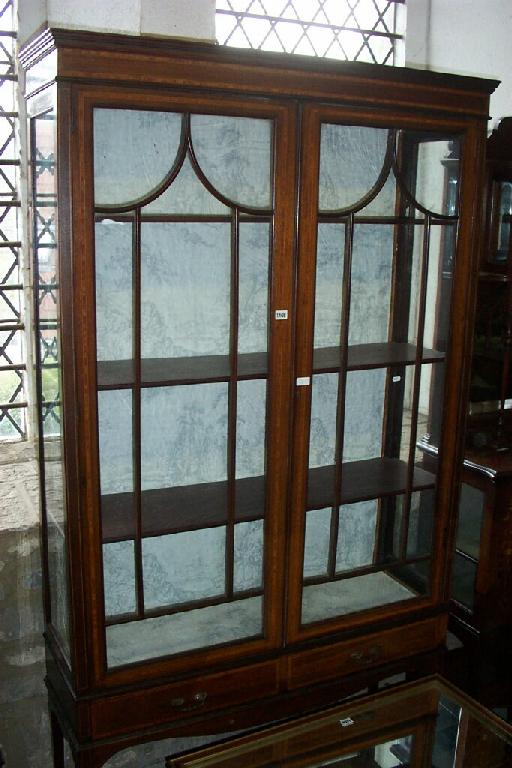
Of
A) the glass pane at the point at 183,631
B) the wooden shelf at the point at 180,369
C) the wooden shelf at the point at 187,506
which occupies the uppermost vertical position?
the wooden shelf at the point at 180,369

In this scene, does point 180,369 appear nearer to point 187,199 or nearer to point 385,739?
point 187,199

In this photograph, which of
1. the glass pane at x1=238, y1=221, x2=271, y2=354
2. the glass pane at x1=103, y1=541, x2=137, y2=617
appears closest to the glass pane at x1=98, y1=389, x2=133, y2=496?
the glass pane at x1=103, y1=541, x2=137, y2=617

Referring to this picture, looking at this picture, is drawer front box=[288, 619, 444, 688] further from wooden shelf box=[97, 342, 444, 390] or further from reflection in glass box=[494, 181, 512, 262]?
reflection in glass box=[494, 181, 512, 262]

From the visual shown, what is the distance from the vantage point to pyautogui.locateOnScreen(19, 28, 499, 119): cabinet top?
44.1 inches

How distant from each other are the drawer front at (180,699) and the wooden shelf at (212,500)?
0.29m

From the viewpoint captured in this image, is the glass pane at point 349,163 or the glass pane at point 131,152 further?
the glass pane at point 349,163

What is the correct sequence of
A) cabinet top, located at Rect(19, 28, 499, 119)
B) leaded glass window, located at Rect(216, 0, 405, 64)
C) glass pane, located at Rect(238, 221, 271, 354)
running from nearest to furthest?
cabinet top, located at Rect(19, 28, 499, 119)
glass pane, located at Rect(238, 221, 271, 354)
leaded glass window, located at Rect(216, 0, 405, 64)

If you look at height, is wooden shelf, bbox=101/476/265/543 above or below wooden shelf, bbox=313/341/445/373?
below

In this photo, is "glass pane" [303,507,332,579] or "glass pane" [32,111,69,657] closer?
"glass pane" [32,111,69,657]

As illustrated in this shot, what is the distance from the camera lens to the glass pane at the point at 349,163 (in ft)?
4.60

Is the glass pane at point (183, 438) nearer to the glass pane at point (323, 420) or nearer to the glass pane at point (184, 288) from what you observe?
the glass pane at point (184, 288)

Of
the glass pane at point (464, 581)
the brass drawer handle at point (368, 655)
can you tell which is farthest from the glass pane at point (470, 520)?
the brass drawer handle at point (368, 655)

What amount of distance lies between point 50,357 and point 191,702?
0.70m

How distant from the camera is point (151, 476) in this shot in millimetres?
1454
